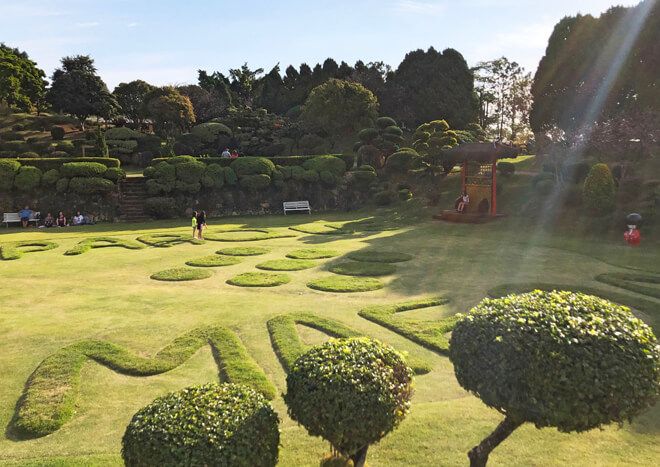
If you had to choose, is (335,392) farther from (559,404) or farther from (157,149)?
(157,149)

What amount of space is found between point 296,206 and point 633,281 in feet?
70.8

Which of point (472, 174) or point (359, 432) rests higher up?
point (472, 174)

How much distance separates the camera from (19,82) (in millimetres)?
46062

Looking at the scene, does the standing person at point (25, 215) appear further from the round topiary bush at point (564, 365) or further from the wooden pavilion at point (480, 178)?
the round topiary bush at point (564, 365)

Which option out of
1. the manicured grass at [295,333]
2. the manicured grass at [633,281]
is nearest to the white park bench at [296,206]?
the manicured grass at [633,281]

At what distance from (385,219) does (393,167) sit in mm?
8115

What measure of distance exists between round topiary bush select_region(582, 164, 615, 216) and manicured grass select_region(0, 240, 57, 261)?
2189 centimetres

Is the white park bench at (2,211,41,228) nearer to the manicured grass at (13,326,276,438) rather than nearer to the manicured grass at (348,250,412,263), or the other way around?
the manicured grass at (348,250,412,263)

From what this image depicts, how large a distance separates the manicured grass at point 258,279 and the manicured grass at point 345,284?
847 mm

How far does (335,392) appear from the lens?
3.71m

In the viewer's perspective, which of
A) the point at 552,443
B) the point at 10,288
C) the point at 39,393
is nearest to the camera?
the point at 552,443

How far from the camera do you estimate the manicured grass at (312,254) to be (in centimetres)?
1519

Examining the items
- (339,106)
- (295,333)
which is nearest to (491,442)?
(295,333)

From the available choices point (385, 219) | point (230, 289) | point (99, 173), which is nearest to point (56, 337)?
point (230, 289)
